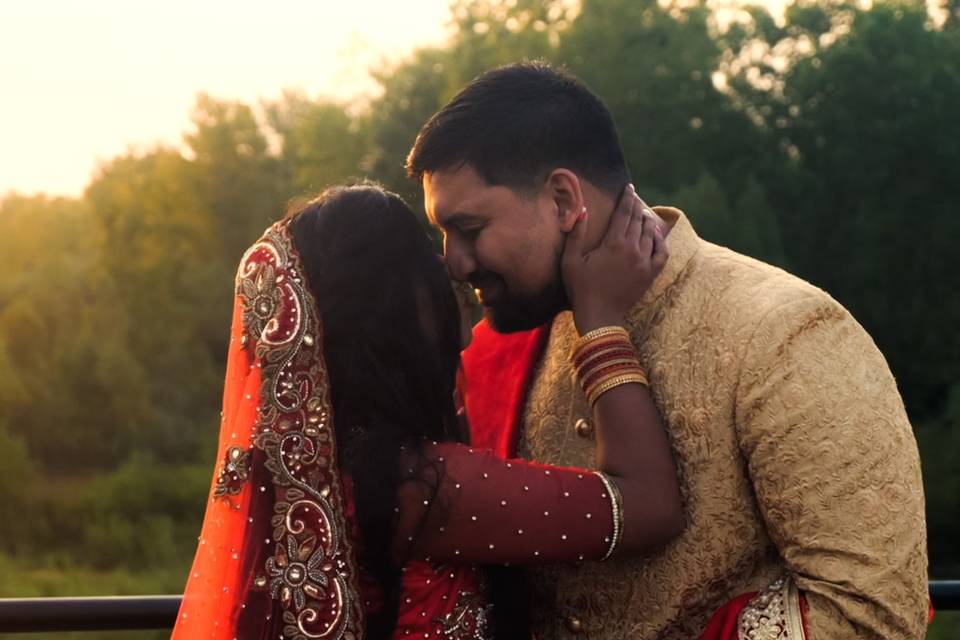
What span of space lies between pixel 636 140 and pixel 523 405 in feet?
55.9

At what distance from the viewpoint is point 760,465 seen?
2.28 meters

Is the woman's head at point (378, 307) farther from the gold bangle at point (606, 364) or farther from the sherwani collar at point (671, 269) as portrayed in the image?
the sherwani collar at point (671, 269)

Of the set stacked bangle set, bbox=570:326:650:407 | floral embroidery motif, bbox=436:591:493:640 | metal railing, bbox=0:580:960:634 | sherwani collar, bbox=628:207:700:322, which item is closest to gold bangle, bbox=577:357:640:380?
stacked bangle set, bbox=570:326:650:407

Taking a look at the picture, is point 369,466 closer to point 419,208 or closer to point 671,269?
point 671,269

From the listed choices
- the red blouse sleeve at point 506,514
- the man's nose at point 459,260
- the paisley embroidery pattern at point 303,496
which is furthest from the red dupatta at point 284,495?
the man's nose at point 459,260

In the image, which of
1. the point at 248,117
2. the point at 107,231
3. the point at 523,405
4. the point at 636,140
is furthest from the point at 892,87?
the point at 523,405

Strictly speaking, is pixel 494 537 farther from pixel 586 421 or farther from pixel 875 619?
pixel 875 619

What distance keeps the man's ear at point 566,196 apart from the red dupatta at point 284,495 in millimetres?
520

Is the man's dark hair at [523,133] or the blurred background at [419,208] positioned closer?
the man's dark hair at [523,133]

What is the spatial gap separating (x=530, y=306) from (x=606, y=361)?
9.4 inches

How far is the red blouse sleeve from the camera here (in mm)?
2283

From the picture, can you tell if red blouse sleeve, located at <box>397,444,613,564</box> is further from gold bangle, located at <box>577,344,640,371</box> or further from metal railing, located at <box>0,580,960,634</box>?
metal railing, located at <box>0,580,960,634</box>

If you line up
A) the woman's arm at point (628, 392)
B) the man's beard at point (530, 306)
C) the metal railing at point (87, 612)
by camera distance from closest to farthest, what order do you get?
the woman's arm at point (628, 392) → the man's beard at point (530, 306) → the metal railing at point (87, 612)

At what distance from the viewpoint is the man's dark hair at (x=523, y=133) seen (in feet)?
8.32
